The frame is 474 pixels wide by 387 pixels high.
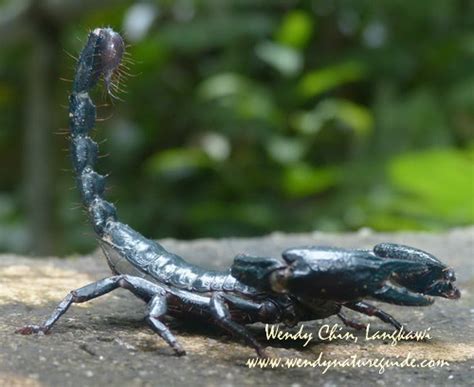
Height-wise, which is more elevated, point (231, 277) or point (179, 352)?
point (231, 277)

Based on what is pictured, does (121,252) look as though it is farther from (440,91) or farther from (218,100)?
(440,91)

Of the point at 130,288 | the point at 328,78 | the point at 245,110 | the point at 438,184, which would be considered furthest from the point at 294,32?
the point at 130,288

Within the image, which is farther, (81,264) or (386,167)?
(386,167)

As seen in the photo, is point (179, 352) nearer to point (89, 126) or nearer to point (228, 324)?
point (228, 324)

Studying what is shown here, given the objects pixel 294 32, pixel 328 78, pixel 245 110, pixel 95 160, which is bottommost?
pixel 95 160

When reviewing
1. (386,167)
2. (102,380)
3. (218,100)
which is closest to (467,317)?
(102,380)

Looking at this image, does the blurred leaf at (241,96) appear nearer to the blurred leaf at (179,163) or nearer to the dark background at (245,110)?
the dark background at (245,110)
